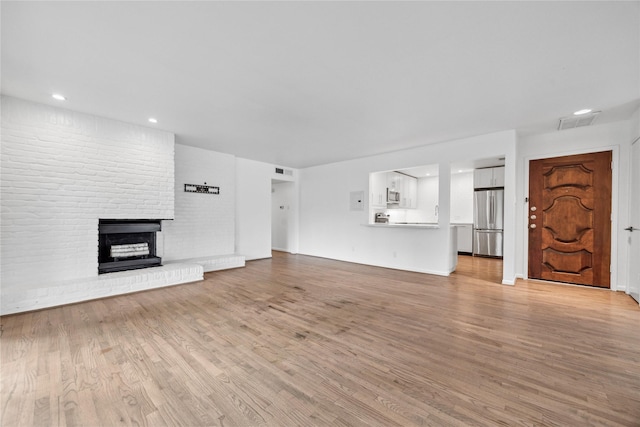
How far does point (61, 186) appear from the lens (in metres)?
3.69

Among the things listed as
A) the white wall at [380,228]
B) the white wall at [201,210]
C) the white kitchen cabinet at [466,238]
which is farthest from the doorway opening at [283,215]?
the white kitchen cabinet at [466,238]

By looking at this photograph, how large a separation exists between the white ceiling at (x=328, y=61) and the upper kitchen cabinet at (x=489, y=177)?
10.1 feet

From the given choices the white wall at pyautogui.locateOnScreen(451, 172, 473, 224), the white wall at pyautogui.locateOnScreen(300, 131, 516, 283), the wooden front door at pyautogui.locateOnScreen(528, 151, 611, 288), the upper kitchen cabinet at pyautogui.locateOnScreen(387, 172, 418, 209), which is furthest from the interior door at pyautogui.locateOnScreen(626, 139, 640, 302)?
the upper kitchen cabinet at pyautogui.locateOnScreen(387, 172, 418, 209)

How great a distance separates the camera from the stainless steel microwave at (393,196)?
718cm

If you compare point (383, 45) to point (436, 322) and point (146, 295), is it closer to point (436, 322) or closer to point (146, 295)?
point (436, 322)

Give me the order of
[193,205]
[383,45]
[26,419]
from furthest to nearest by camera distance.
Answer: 1. [193,205]
2. [383,45]
3. [26,419]

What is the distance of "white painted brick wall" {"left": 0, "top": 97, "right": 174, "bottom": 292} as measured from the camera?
3.36m

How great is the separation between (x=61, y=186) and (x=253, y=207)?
12.6ft

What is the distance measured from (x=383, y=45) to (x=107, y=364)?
11.7 ft

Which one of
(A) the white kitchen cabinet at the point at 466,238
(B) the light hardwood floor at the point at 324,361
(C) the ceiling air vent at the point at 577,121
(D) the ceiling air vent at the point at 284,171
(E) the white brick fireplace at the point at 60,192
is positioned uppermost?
(C) the ceiling air vent at the point at 577,121

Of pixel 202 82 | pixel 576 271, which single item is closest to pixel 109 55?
pixel 202 82

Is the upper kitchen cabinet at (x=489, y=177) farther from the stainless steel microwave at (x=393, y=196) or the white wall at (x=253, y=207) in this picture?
the white wall at (x=253, y=207)

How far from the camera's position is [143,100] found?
340 centimetres

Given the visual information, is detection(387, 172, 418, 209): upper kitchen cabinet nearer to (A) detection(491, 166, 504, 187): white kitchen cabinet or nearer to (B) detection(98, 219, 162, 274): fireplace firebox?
(A) detection(491, 166, 504, 187): white kitchen cabinet
